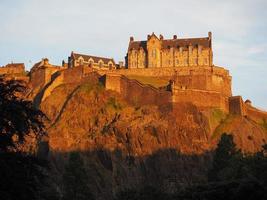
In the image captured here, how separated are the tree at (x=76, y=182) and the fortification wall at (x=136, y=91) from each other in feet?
66.8

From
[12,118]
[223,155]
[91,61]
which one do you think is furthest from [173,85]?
[12,118]

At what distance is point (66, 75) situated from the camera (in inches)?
4498

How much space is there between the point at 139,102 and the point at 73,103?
10.5m

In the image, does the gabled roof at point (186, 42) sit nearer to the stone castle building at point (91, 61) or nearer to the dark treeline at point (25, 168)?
the stone castle building at point (91, 61)

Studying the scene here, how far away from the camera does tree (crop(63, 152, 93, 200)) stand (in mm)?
80438

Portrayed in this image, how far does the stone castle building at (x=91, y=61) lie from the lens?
432ft

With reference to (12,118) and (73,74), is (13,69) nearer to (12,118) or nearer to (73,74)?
(73,74)

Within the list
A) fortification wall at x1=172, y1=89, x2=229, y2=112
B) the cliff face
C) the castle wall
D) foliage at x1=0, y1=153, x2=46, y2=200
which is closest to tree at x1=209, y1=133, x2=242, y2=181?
the cliff face

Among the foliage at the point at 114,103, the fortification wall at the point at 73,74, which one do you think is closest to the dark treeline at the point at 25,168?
the foliage at the point at 114,103

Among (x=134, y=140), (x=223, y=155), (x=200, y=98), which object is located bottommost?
(x=223, y=155)

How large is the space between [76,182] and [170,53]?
152 ft

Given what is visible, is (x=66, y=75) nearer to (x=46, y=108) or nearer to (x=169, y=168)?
(x=46, y=108)

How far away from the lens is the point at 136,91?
10738 centimetres

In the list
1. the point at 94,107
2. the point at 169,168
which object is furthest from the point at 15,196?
the point at 94,107
